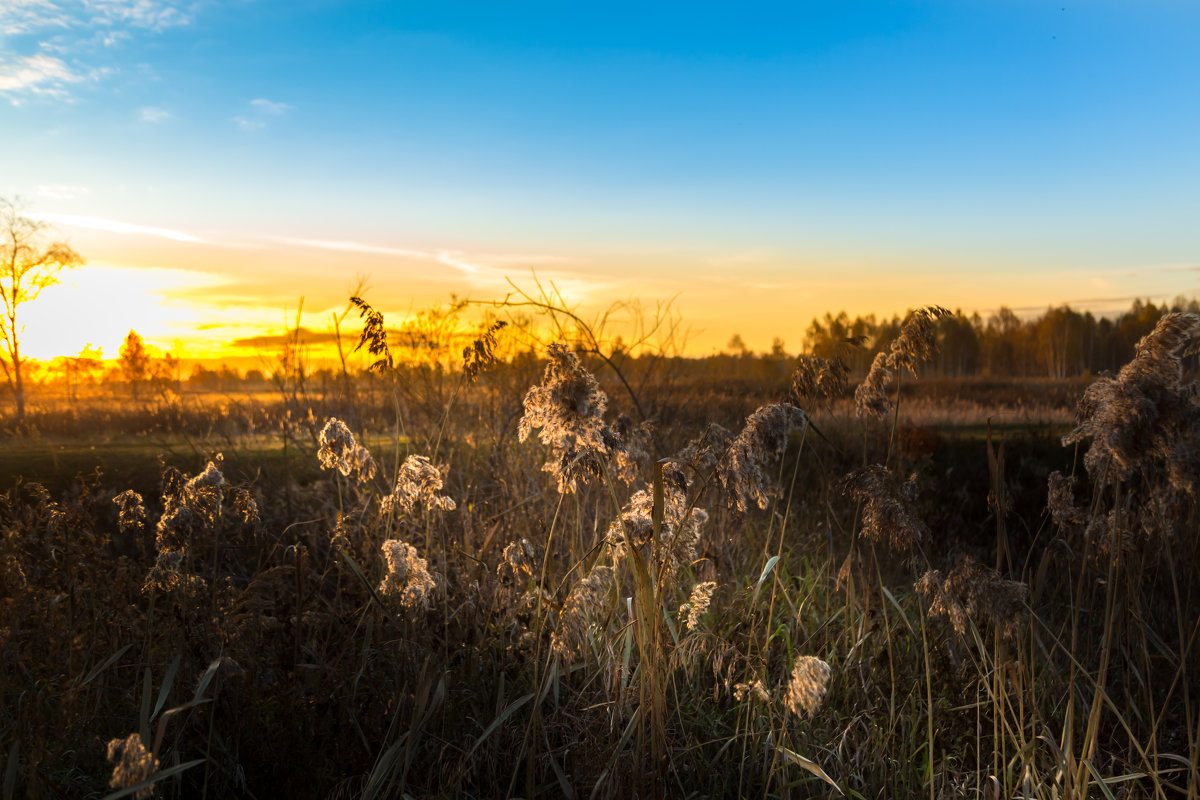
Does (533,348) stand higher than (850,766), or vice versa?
(533,348)

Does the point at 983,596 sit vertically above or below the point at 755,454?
below

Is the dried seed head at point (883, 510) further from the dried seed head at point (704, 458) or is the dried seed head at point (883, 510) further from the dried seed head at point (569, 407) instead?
the dried seed head at point (569, 407)

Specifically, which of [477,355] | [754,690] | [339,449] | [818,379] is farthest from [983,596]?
[339,449]

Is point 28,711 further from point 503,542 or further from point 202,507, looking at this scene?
point 503,542

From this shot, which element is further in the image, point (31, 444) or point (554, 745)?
point (31, 444)

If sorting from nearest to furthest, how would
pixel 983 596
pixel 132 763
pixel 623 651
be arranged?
pixel 132 763, pixel 983 596, pixel 623 651

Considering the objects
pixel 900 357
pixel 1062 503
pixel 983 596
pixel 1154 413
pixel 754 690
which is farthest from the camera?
pixel 1062 503

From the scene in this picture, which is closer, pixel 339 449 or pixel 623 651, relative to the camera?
pixel 339 449

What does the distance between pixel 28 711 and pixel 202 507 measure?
2.75ft

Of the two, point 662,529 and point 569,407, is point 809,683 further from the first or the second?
point 569,407

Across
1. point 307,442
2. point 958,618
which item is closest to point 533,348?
point 307,442

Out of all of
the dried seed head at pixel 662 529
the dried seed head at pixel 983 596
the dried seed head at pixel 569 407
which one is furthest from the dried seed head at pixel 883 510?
the dried seed head at pixel 569 407

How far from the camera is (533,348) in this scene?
8.07 meters

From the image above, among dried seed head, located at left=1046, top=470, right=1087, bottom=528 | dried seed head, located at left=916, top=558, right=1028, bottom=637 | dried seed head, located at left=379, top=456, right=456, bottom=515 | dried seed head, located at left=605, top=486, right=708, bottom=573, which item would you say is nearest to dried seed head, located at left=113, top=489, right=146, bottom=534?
dried seed head, located at left=379, top=456, right=456, bottom=515
